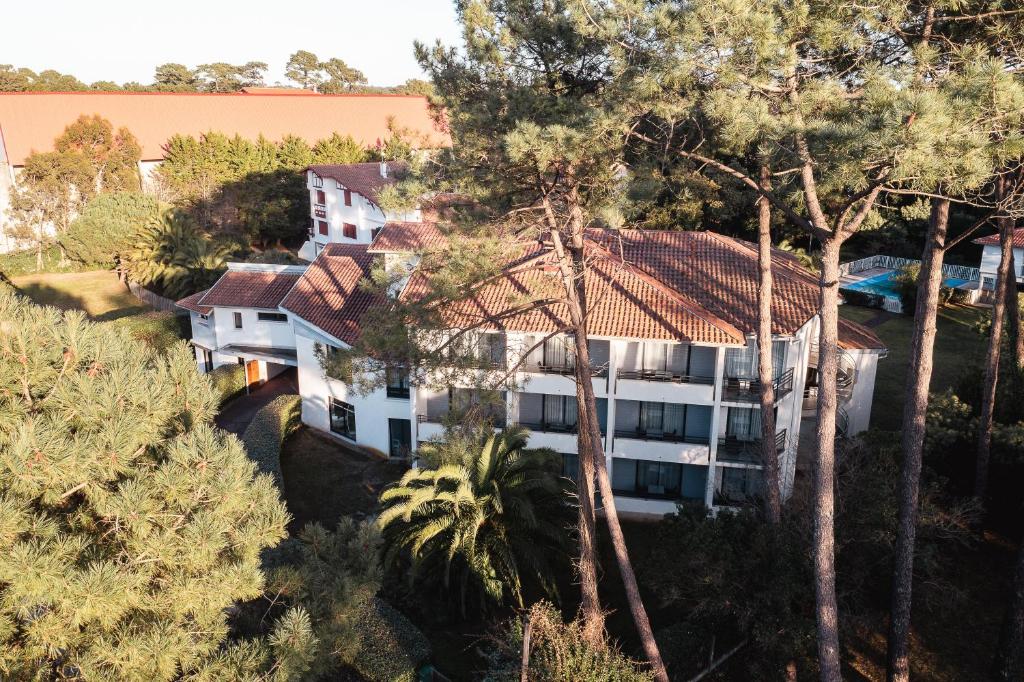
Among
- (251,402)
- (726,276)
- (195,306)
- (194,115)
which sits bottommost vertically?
(251,402)

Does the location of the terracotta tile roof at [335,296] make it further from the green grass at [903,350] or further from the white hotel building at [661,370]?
the green grass at [903,350]

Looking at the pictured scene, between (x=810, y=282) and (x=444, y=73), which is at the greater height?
(x=444, y=73)

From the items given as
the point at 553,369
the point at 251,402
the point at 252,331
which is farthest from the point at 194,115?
the point at 553,369

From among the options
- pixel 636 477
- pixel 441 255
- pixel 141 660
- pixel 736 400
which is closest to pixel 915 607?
pixel 736 400

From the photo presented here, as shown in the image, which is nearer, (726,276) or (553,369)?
(553,369)

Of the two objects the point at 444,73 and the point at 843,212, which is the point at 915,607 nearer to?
the point at 843,212

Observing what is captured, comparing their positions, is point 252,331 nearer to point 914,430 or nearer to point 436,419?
point 436,419
